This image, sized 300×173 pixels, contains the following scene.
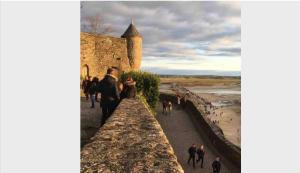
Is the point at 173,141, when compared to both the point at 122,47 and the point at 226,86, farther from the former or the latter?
the point at 226,86

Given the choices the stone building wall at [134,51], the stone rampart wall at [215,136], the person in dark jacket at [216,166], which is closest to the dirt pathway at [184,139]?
the stone rampart wall at [215,136]

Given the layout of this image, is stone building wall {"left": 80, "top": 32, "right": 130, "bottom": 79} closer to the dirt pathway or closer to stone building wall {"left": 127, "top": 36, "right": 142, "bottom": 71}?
stone building wall {"left": 127, "top": 36, "right": 142, "bottom": 71}

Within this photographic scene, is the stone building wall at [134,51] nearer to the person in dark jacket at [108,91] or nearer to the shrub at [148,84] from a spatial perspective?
the shrub at [148,84]

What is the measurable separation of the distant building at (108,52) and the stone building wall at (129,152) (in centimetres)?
1587

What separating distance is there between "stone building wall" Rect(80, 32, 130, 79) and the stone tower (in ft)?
4.87

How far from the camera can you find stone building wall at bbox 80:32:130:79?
2148 centimetres

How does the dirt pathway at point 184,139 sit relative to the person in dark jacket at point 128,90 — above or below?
below

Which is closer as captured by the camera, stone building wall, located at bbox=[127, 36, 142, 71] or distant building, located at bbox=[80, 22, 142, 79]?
distant building, located at bbox=[80, 22, 142, 79]

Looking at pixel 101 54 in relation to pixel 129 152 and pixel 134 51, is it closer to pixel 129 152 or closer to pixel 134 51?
pixel 134 51

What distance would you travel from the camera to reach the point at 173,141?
14914 mm

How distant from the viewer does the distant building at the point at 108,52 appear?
70.6ft

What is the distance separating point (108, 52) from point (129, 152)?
20553 millimetres

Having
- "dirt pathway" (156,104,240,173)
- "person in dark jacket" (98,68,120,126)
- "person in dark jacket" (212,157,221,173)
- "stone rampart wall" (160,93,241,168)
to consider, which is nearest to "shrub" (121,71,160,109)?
"dirt pathway" (156,104,240,173)
